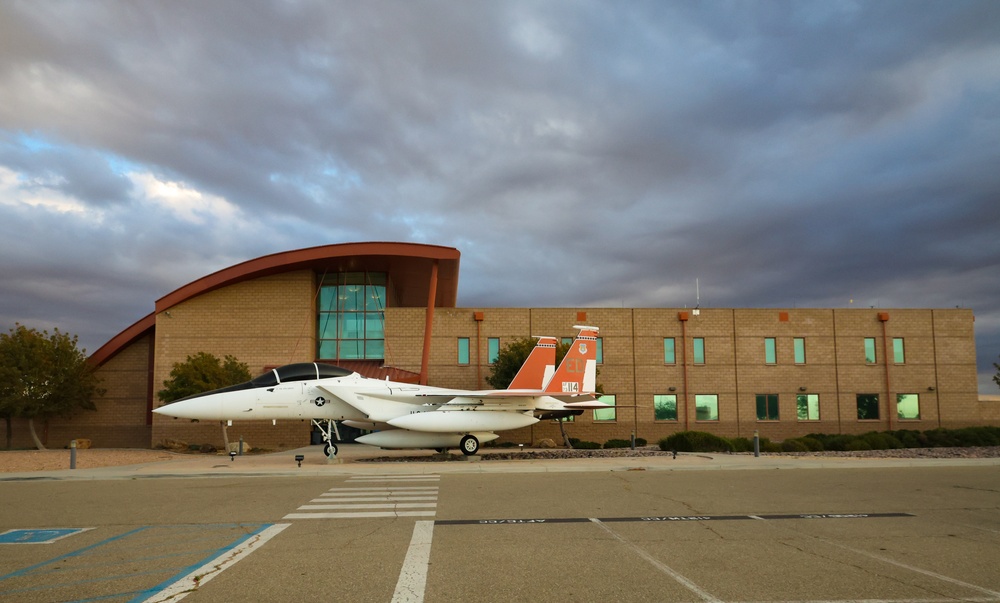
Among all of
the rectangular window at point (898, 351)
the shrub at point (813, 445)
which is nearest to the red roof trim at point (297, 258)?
the shrub at point (813, 445)

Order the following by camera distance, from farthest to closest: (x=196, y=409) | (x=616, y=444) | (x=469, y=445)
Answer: (x=616, y=444)
(x=469, y=445)
(x=196, y=409)

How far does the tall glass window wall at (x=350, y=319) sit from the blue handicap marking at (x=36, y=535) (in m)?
26.7

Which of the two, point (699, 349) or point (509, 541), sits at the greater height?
point (699, 349)

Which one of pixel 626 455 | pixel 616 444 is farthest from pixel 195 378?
pixel 616 444

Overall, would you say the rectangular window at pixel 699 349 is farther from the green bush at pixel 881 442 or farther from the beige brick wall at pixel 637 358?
the green bush at pixel 881 442

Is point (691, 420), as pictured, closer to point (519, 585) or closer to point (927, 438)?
point (927, 438)

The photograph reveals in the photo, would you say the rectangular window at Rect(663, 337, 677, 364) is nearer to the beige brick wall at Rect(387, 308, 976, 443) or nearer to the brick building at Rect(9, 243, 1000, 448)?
the brick building at Rect(9, 243, 1000, 448)

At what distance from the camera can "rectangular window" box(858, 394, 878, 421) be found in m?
37.6

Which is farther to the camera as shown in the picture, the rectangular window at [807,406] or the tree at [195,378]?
the rectangular window at [807,406]

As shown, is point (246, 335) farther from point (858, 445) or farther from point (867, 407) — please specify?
point (867, 407)

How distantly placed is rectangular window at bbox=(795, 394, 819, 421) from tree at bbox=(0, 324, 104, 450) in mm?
37397

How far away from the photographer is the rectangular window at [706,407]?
37.0m

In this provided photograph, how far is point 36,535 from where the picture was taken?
9133mm

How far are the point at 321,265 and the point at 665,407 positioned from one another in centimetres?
1977
